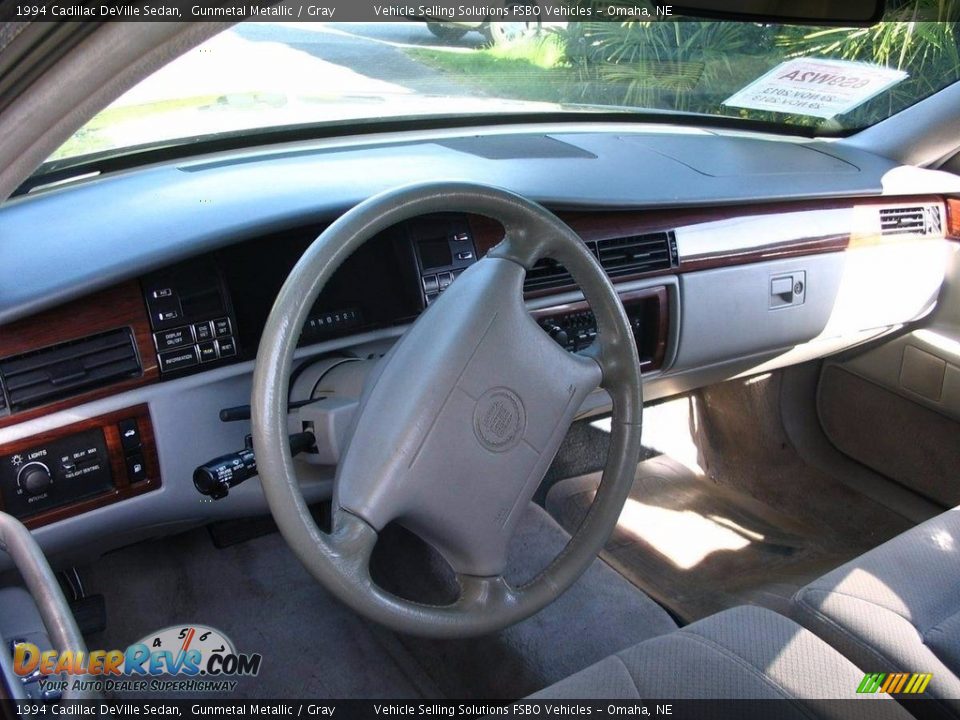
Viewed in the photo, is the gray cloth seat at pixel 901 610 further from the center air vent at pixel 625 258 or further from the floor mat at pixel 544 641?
the center air vent at pixel 625 258

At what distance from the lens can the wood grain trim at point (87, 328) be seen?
164 cm

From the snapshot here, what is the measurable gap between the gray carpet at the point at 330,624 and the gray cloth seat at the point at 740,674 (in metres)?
0.76

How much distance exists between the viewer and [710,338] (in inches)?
105


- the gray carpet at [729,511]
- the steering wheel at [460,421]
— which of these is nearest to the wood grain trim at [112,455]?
the steering wheel at [460,421]

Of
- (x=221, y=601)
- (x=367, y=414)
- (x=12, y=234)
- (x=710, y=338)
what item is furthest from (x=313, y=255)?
(x=710, y=338)

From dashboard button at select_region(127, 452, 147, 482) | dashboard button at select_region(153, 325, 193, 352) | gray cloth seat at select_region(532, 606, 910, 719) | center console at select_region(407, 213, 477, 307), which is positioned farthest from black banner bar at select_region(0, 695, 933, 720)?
center console at select_region(407, 213, 477, 307)

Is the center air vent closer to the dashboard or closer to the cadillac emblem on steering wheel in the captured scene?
the dashboard

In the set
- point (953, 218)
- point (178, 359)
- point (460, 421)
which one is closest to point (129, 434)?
point (178, 359)

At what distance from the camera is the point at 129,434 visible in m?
1.79

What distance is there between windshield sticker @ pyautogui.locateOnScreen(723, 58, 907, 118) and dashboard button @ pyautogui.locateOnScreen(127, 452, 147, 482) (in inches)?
84.8

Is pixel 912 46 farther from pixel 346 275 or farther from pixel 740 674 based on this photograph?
pixel 740 674

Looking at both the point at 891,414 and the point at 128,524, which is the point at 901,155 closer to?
the point at 891,414

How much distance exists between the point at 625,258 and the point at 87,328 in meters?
1.28

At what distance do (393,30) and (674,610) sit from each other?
1610mm
